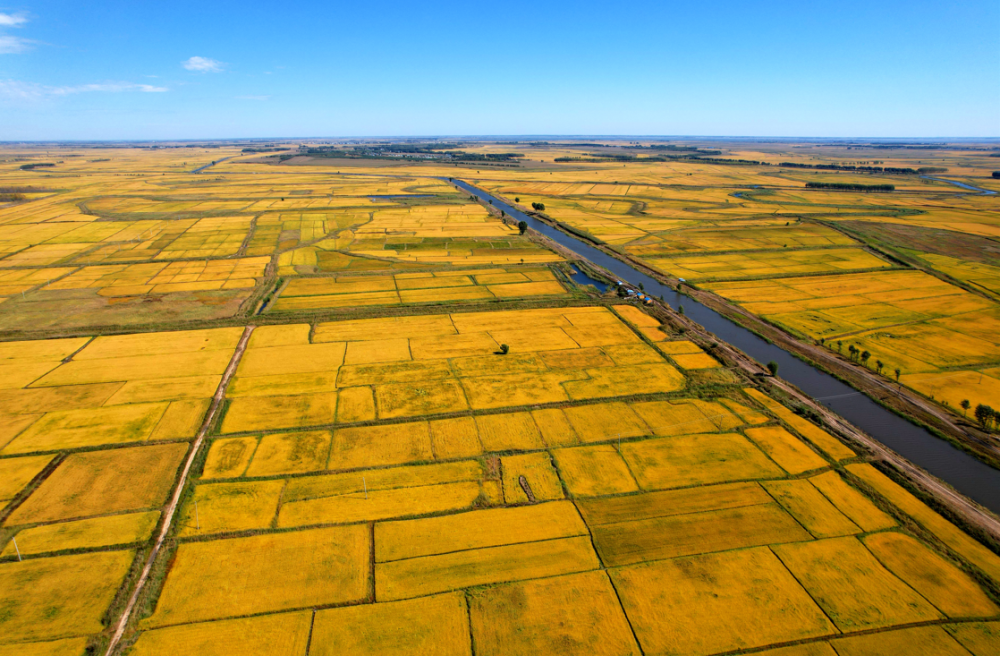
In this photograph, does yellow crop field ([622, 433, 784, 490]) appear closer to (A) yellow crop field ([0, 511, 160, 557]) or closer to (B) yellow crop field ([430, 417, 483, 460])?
(B) yellow crop field ([430, 417, 483, 460])

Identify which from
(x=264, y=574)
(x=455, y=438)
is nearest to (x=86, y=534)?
(x=264, y=574)

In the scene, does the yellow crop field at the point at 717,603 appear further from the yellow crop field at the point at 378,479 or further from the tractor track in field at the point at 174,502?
the tractor track in field at the point at 174,502

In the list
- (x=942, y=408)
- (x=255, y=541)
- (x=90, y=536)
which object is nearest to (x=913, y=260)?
(x=942, y=408)

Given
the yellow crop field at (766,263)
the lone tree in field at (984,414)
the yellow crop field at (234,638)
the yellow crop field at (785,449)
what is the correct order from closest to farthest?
the yellow crop field at (234,638), the yellow crop field at (785,449), the lone tree in field at (984,414), the yellow crop field at (766,263)

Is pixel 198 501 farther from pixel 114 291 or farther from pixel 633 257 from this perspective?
pixel 633 257

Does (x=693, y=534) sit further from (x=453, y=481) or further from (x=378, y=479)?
(x=378, y=479)

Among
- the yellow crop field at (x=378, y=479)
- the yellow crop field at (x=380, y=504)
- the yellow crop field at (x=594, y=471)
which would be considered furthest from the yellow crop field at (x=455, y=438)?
the yellow crop field at (x=594, y=471)

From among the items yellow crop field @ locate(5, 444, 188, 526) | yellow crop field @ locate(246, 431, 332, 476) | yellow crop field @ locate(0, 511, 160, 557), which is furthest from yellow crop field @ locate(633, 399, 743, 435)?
yellow crop field @ locate(5, 444, 188, 526)
